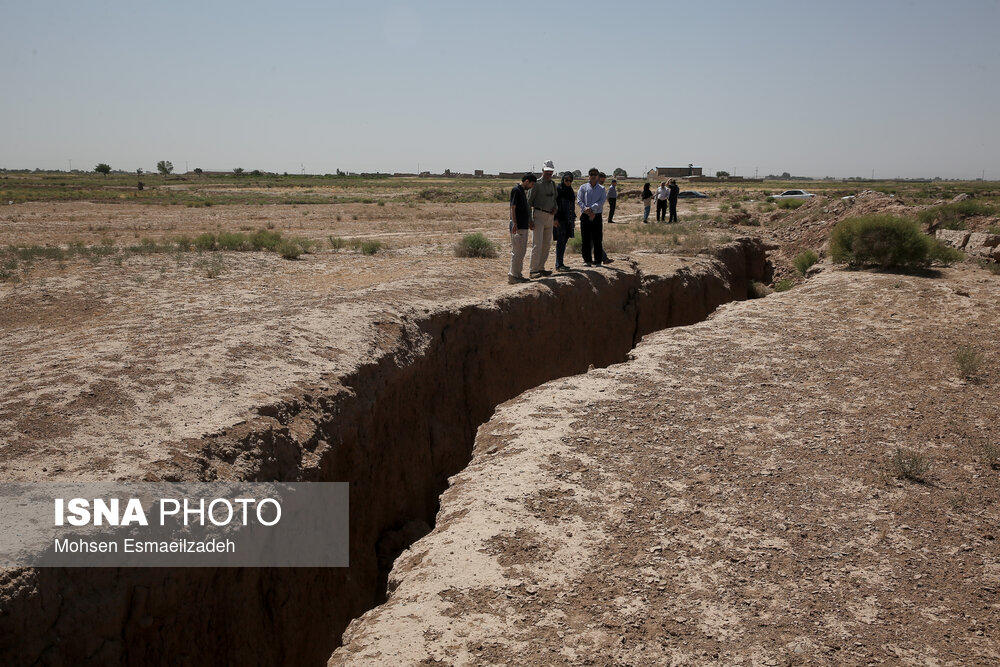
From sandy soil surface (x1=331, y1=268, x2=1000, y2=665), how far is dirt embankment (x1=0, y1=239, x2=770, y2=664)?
1142 millimetres

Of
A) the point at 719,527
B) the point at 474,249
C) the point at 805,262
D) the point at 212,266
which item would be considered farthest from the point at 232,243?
the point at 719,527

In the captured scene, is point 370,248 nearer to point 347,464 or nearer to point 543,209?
point 543,209

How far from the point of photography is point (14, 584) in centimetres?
350

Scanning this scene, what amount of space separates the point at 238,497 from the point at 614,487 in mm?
2710

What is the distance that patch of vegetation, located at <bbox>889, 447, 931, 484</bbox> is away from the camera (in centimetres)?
514

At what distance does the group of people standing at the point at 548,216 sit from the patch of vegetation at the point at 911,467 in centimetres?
622

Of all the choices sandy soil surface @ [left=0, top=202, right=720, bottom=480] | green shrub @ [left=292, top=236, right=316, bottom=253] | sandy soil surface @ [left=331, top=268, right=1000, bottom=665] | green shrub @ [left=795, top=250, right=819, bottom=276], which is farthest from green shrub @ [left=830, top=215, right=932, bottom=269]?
green shrub @ [left=292, top=236, right=316, bottom=253]

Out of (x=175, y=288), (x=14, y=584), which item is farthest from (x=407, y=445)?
(x=175, y=288)

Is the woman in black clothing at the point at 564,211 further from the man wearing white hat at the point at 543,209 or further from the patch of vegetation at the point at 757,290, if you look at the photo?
the patch of vegetation at the point at 757,290

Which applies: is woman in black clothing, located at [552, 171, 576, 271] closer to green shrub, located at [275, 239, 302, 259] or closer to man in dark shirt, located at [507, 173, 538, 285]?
man in dark shirt, located at [507, 173, 538, 285]

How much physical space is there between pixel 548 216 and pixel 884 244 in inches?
258

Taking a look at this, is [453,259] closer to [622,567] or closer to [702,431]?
[702,431]

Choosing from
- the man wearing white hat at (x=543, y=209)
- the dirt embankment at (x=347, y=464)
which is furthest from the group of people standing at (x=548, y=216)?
the dirt embankment at (x=347, y=464)

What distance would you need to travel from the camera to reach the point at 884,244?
12.5 metres
